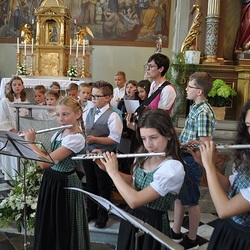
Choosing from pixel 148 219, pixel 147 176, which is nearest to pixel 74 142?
pixel 147 176

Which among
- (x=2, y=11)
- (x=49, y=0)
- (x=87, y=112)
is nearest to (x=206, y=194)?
(x=87, y=112)

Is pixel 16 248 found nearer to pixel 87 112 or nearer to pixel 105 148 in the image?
pixel 105 148

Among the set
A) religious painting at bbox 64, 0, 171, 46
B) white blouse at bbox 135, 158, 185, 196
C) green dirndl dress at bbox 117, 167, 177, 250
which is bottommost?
green dirndl dress at bbox 117, 167, 177, 250

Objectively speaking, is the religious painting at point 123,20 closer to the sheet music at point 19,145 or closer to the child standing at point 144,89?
the child standing at point 144,89

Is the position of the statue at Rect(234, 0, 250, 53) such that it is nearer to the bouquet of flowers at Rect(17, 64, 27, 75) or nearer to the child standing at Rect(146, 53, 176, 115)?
the child standing at Rect(146, 53, 176, 115)

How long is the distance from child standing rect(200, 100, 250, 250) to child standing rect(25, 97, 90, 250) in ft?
3.35

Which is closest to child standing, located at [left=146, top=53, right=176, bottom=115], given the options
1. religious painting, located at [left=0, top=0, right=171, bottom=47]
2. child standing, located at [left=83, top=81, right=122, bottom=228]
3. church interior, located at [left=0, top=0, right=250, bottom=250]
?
child standing, located at [left=83, top=81, right=122, bottom=228]

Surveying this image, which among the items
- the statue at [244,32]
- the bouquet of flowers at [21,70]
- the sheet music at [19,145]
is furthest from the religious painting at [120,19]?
the sheet music at [19,145]

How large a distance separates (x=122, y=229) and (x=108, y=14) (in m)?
9.37

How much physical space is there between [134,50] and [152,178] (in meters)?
8.88

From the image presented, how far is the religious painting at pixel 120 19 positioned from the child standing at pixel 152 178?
Answer: 28.3ft

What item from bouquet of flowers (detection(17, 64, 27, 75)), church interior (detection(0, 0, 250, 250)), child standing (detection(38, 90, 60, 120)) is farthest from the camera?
bouquet of flowers (detection(17, 64, 27, 75))

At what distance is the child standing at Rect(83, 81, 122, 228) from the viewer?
291 centimetres

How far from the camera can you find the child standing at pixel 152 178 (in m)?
1.67
